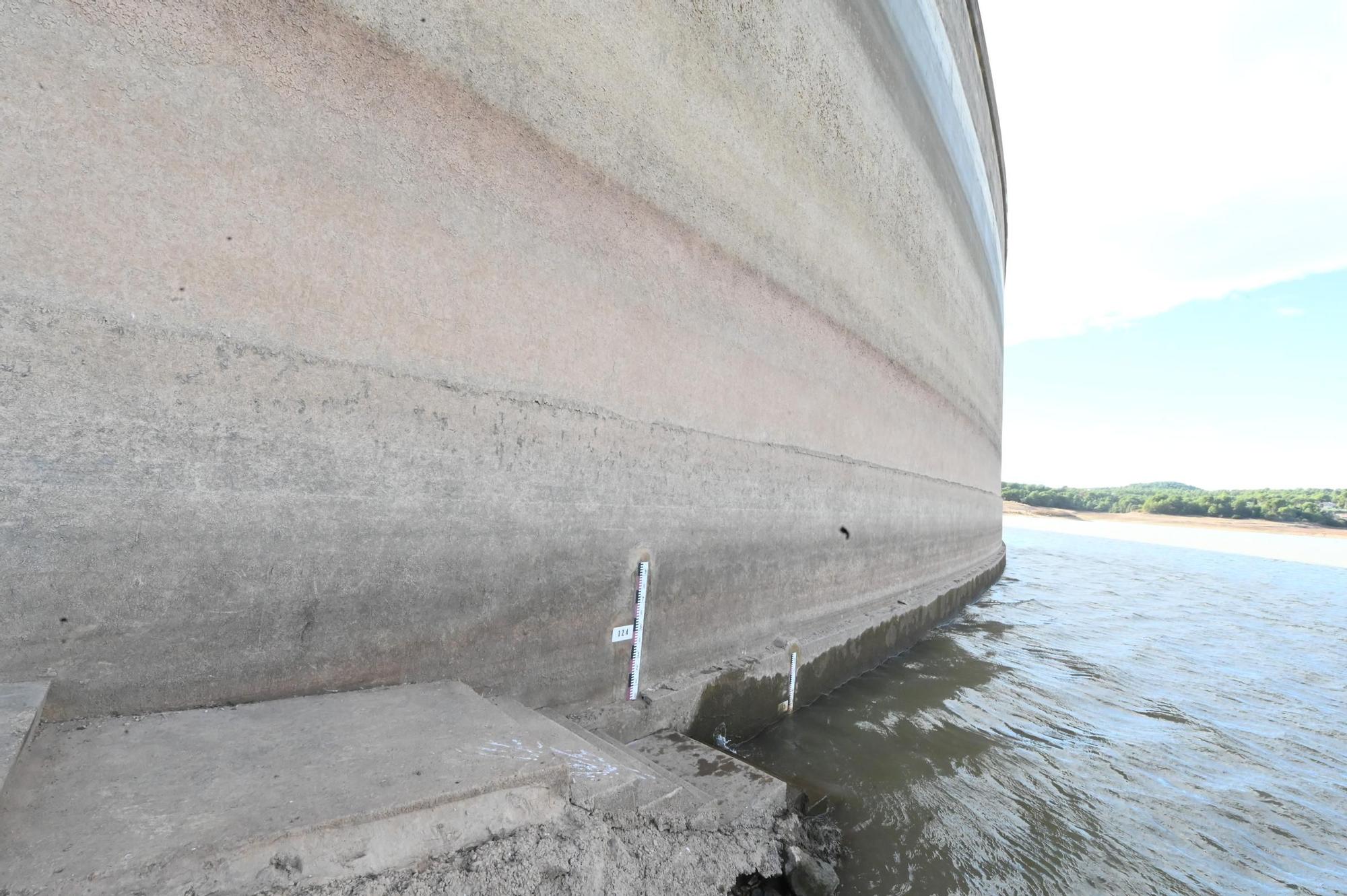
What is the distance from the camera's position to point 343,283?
2.43 meters

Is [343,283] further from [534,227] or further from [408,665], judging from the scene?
[408,665]

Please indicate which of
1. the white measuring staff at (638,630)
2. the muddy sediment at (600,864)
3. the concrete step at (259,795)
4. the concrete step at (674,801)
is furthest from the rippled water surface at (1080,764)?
the concrete step at (259,795)

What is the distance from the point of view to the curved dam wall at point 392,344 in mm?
1894

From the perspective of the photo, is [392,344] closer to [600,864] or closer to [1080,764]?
[600,864]

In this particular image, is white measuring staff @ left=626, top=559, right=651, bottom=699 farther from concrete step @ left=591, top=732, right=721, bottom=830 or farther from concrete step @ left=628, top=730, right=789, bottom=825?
concrete step @ left=591, top=732, right=721, bottom=830

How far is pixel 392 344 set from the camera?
257cm

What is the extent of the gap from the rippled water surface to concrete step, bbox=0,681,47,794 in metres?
2.98

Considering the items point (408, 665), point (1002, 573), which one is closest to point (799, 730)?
point (408, 665)

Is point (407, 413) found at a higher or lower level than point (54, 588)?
higher

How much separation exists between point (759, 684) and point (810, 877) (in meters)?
1.96

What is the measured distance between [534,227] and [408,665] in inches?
79.3

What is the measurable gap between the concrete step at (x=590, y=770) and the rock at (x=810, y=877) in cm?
85

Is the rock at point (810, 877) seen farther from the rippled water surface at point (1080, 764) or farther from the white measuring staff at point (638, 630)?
the white measuring staff at point (638, 630)

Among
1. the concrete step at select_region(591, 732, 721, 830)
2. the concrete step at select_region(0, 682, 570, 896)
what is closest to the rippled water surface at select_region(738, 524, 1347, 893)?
the concrete step at select_region(591, 732, 721, 830)
